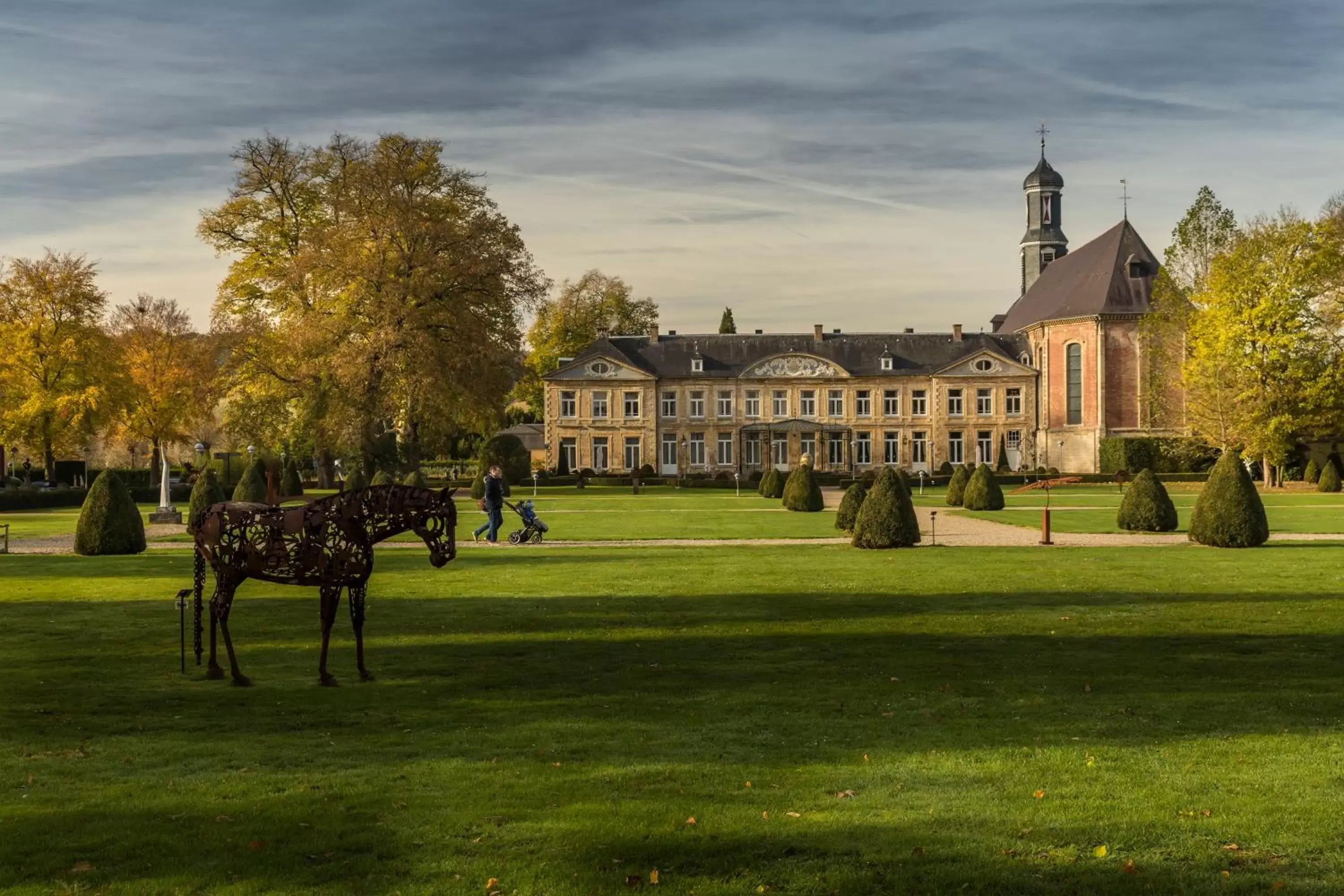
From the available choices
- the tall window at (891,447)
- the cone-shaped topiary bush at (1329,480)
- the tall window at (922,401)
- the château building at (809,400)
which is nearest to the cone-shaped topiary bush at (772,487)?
the cone-shaped topiary bush at (1329,480)

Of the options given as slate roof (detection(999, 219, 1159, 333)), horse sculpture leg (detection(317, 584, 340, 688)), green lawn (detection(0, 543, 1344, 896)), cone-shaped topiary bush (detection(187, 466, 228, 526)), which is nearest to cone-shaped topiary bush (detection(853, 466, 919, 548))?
green lawn (detection(0, 543, 1344, 896))

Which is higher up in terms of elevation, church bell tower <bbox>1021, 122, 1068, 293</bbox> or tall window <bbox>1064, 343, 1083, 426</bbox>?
church bell tower <bbox>1021, 122, 1068, 293</bbox>

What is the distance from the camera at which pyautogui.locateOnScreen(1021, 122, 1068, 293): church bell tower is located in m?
84.5

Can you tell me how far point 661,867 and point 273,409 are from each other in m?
45.0

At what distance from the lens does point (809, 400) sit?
75.8m

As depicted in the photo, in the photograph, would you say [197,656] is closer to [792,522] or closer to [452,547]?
[452,547]

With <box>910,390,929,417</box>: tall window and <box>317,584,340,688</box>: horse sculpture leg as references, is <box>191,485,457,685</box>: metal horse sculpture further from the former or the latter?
<box>910,390,929,417</box>: tall window

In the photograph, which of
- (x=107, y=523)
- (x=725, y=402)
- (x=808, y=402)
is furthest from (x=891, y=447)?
(x=107, y=523)

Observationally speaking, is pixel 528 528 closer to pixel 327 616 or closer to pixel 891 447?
pixel 327 616

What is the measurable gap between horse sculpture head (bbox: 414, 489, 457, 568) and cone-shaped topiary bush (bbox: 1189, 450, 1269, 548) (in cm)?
1705

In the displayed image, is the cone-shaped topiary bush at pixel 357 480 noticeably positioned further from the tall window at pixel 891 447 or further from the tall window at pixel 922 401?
the tall window at pixel 922 401

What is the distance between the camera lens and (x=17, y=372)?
159ft

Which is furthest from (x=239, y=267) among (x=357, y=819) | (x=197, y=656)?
(x=357, y=819)

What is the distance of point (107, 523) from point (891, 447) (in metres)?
57.4
